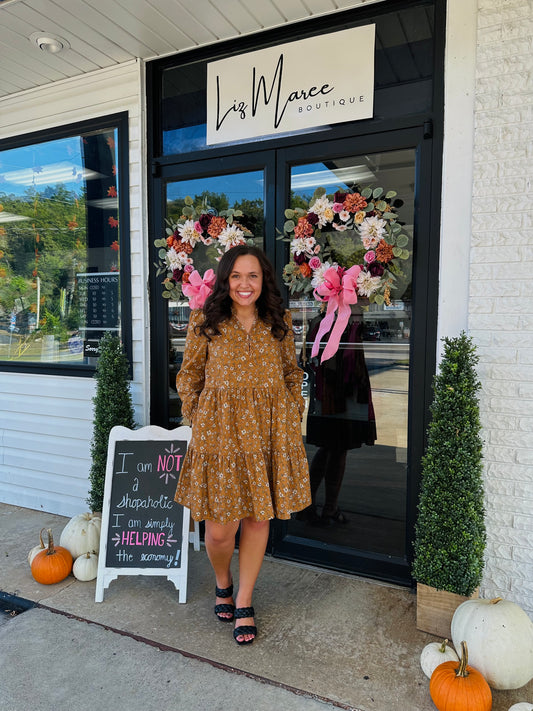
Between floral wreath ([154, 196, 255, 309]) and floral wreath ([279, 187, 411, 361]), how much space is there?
0.31 metres

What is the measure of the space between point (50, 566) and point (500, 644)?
85.7 inches

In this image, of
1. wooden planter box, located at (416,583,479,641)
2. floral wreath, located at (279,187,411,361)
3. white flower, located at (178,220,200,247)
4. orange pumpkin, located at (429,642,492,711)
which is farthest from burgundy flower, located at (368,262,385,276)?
orange pumpkin, located at (429,642,492,711)

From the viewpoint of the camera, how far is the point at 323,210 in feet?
8.69

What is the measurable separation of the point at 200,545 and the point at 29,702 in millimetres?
1378

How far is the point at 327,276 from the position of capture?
263cm

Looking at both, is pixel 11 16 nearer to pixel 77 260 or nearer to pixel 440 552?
pixel 77 260

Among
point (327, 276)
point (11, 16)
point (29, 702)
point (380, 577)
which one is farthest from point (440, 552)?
point (11, 16)

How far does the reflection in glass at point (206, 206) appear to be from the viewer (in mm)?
2902

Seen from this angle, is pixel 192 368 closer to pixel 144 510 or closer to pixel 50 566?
pixel 144 510

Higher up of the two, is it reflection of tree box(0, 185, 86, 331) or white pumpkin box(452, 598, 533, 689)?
reflection of tree box(0, 185, 86, 331)

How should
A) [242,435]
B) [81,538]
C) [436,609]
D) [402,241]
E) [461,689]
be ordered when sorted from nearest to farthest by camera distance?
[461,689], [242,435], [436,609], [402,241], [81,538]

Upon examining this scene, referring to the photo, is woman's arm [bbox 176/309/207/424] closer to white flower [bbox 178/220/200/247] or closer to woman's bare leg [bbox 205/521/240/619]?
woman's bare leg [bbox 205/521/240/619]

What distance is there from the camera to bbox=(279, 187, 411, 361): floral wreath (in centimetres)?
253

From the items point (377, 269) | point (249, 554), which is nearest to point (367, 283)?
point (377, 269)
